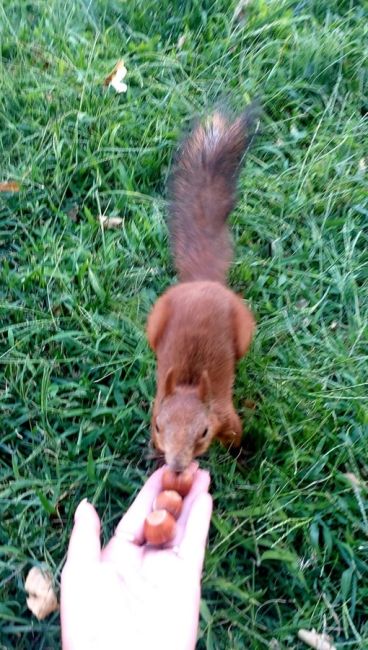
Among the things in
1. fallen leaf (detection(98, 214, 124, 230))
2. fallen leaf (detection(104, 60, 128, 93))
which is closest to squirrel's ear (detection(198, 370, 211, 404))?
fallen leaf (detection(98, 214, 124, 230))

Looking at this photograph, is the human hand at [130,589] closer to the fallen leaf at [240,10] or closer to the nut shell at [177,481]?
the nut shell at [177,481]

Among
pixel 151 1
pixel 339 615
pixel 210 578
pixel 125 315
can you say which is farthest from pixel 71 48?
pixel 339 615

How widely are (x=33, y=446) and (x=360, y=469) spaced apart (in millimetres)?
994

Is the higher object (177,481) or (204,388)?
(204,388)

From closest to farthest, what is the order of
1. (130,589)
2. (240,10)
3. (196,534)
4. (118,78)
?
(130,589) → (196,534) → (118,78) → (240,10)

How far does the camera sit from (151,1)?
3.22 m

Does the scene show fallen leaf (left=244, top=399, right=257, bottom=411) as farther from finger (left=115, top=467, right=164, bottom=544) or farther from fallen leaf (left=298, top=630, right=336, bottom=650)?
fallen leaf (left=298, top=630, right=336, bottom=650)

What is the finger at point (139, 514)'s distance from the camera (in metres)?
1.89

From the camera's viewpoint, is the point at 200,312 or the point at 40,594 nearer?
the point at 40,594

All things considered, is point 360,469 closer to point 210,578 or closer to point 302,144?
point 210,578

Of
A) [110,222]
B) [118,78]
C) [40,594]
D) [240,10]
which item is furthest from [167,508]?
[240,10]

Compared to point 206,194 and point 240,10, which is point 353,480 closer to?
point 206,194

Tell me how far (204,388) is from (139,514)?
365 millimetres

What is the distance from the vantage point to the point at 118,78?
304 centimetres
